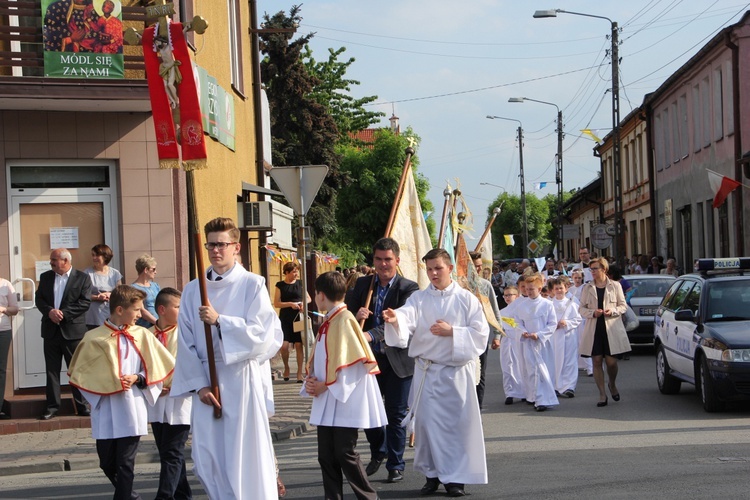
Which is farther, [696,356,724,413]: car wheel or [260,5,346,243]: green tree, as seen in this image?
[260,5,346,243]: green tree

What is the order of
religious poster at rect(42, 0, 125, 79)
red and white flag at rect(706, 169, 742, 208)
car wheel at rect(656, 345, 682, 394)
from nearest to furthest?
religious poster at rect(42, 0, 125, 79)
car wheel at rect(656, 345, 682, 394)
red and white flag at rect(706, 169, 742, 208)

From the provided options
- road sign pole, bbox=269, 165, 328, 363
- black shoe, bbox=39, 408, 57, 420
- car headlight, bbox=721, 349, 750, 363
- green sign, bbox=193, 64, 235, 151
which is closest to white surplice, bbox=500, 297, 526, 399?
road sign pole, bbox=269, 165, 328, 363

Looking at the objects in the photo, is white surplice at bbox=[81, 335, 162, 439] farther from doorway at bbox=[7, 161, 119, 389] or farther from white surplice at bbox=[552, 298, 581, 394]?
white surplice at bbox=[552, 298, 581, 394]

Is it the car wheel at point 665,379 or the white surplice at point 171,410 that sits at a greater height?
the white surplice at point 171,410

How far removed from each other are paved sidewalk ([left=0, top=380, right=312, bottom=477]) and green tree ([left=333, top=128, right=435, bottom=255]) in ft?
147

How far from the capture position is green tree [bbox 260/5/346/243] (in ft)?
131

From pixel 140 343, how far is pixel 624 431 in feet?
18.3

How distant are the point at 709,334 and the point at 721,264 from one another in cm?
173

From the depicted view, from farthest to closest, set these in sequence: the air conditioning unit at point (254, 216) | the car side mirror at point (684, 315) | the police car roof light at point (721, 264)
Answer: the air conditioning unit at point (254, 216)
the police car roof light at point (721, 264)
the car side mirror at point (684, 315)

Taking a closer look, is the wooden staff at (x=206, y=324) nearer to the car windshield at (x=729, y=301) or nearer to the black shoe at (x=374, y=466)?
the black shoe at (x=374, y=466)

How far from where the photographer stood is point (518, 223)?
10900 centimetres

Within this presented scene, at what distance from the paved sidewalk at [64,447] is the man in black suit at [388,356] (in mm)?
2597

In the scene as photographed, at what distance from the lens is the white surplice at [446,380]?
839cm

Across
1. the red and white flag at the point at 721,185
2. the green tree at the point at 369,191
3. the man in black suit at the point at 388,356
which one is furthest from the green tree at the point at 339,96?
the man in black suit at the point at 388,356
